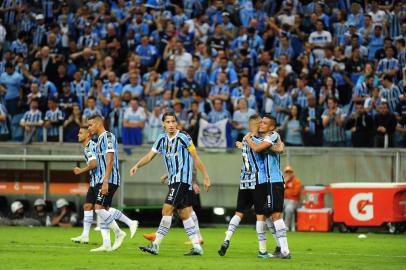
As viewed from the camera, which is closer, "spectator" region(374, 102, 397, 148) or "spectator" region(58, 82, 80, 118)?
"spectator" region(374, 102, 397, 148)

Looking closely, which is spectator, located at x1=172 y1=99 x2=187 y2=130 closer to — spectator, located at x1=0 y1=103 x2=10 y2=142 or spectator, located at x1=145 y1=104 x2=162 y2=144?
spectator, located at x1=145 y1=104 x2=162 y2=144

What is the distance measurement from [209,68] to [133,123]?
324 centimetres

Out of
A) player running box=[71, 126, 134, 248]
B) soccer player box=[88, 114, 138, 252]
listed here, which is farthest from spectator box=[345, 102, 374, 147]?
soccer player box=[88, 114, 138, 252]

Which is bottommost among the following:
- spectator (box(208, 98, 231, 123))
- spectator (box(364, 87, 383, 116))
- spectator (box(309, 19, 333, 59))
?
spectator (box(208, 98, 231, 123))

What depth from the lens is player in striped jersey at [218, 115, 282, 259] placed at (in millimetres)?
16078

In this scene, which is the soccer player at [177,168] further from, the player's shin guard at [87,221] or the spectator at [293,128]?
the spectator at [293,128]

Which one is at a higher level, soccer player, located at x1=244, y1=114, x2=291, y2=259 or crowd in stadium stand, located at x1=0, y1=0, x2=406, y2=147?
crowd in stadium stand, located at x1=0, y1=0, x2=406, y2=147

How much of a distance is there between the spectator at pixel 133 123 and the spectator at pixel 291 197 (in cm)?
401

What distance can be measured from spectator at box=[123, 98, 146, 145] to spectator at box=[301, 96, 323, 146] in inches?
169

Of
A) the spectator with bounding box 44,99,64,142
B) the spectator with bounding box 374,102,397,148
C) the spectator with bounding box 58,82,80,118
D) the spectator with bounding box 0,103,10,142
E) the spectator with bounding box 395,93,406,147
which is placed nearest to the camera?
the spectator with bounding box 374,102,397,148

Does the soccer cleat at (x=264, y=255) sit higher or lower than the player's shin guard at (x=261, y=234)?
lower

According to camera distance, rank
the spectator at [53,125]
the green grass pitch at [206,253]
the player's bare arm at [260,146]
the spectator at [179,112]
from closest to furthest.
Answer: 1. the green grass pitch at [206,253]
2. the player's bare arm at [260,146]
3. the spectator at [179,112]
4. the spectator at [53,125]

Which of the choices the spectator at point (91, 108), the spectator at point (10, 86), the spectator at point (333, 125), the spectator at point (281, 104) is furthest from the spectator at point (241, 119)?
the spectator at point (10, 86)

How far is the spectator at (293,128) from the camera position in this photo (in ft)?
83.0
